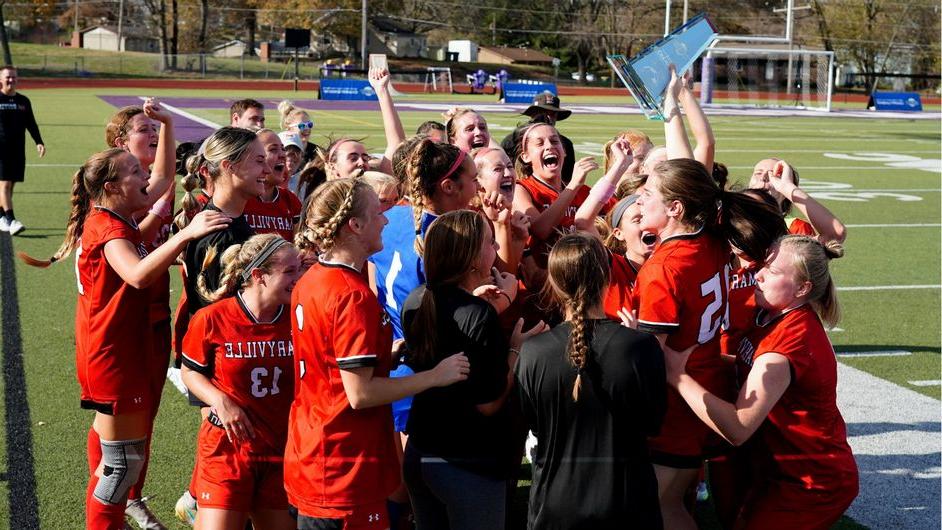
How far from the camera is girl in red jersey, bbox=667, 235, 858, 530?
356cm

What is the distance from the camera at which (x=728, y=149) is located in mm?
23359

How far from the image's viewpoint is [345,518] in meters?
3.38

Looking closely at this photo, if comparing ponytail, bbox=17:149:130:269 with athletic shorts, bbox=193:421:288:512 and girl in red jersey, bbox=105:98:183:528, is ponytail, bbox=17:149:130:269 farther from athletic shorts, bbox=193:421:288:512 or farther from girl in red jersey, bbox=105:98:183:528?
athletic shorts, bbox=193:421:288:512

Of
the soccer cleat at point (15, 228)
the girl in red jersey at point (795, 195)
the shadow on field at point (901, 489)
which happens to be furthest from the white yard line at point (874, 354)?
the soccer cleat at point (15, 228)

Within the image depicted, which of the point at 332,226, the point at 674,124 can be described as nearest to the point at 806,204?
the point at 674,124

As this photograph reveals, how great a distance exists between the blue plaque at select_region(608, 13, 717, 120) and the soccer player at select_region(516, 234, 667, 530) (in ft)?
5.27

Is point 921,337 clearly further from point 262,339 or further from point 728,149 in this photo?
point 728,149

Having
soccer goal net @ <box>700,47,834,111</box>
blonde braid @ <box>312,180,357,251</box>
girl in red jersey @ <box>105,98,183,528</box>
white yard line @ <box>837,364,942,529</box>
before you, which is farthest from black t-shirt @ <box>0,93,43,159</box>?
soccer goal net @ <box>700,47,834,111</box>

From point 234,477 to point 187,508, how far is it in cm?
109

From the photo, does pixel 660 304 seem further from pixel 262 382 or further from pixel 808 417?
pixel 262 382

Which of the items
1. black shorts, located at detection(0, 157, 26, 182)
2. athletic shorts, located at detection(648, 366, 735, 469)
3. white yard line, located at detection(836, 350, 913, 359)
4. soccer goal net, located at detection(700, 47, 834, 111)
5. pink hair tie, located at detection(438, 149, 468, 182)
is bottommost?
Answer: white yard line, located at detection(836, 350, 913, 359)

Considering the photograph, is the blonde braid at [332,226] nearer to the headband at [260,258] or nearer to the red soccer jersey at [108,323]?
the headband at [260,258]

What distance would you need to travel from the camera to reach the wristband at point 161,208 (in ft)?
15.7

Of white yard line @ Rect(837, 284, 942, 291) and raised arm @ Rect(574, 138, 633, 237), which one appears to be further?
white yard line @ Rect(837, 284, 942, 291)
